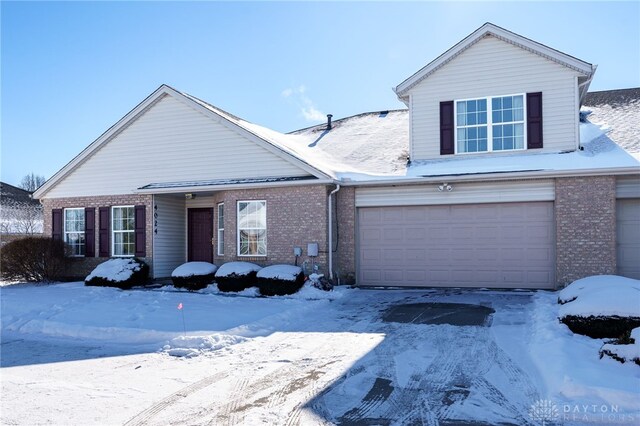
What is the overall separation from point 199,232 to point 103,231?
3386 mm

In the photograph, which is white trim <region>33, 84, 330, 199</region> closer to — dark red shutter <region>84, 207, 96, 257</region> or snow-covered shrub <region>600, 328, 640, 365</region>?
dark red shutter <region>84, 207, 96, 257</region>

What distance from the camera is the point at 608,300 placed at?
7.55m

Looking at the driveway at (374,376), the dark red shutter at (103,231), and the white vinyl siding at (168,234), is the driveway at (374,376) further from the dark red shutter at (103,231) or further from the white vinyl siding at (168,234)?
the dark red shutter at (103,231)

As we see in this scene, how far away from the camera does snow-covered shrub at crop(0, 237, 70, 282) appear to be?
17.0 metres

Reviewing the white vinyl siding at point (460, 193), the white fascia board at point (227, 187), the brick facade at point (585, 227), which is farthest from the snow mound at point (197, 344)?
the brick facade at point (585, 227)

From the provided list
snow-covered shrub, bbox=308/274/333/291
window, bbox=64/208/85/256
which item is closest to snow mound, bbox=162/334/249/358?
snow-covered shrub, bbox=308/274/333/291

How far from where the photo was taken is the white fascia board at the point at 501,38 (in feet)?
47.1

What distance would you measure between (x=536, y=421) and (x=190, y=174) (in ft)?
46.0

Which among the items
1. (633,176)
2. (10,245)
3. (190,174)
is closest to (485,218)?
(633,176)

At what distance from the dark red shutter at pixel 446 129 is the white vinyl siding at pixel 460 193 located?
5.99 ft

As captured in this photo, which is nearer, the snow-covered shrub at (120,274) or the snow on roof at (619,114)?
the snow on roof at (619,114)

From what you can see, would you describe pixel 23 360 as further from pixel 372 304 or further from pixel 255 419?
pixel 372 304

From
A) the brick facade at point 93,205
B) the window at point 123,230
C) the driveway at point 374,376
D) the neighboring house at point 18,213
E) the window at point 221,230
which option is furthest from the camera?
the neighboring house at point 18,213

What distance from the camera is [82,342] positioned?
8.82 meters
